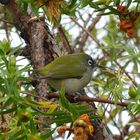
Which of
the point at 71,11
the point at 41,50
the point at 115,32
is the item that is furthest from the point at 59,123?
the point at 115,32

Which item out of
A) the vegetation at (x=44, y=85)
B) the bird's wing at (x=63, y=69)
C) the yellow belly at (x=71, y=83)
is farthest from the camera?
the yellow belly at (x=71, y=83)

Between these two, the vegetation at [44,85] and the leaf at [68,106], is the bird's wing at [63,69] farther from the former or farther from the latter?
the leaf at [68,106]

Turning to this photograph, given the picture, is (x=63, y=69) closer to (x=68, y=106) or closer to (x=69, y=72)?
(x=69, y=72)

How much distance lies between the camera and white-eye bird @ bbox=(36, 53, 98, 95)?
3.33 metres

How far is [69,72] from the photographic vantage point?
3.66 metres

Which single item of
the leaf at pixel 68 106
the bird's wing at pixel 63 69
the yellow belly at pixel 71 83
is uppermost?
the bird's wing at pixel 63 69

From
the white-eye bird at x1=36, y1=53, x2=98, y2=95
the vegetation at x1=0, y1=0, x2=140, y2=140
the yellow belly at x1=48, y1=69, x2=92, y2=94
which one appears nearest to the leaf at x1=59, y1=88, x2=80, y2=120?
the vegetation at x1=0, y1=0, x2=140, y2=140

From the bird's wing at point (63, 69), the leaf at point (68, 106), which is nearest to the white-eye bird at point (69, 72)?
the bird's wing at point (63, 69)

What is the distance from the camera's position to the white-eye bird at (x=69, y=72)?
10.9 feet

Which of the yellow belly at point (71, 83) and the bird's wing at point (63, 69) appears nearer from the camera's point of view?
the bird's wing at point (63, 69)

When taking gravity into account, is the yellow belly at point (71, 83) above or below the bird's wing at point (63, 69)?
below

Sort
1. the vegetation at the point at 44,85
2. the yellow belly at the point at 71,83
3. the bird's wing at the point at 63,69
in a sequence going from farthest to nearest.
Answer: the yellow belly at the point at 71,83
the bird's wing at the point at 63,69
the vegetation at the point at 44,85

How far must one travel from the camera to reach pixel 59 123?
6.05ft

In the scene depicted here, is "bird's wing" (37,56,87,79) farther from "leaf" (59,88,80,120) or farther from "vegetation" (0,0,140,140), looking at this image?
"leaf" (59,88,80,120)
